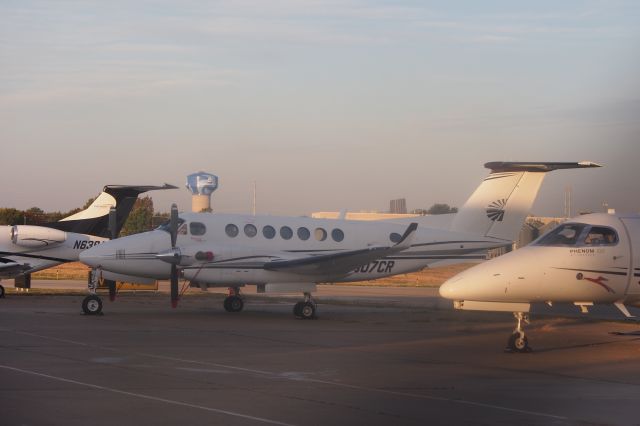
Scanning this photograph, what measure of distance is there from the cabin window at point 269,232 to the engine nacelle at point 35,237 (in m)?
11.8

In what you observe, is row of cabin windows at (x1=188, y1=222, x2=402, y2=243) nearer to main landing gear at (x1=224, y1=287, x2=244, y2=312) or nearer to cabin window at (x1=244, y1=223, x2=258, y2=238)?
cabin window at (x1=244, y1=223, x2=258, y2=238)

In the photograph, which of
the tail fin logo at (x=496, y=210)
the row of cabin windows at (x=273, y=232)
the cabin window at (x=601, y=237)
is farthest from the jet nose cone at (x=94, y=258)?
the cabin window at (x=601, y=237)

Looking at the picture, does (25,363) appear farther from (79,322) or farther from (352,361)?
(79,322)

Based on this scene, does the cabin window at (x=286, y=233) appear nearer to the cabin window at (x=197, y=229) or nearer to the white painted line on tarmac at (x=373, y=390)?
the cabin window at (x=197, y=229)

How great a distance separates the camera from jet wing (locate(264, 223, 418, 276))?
2402cm

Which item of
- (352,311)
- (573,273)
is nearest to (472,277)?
(573,273)

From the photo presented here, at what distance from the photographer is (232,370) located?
44.3ft

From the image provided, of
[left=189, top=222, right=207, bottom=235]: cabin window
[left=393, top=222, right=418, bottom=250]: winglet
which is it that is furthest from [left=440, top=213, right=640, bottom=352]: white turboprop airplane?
[left=189, top=222, right=207, bottom=235]: cabin window

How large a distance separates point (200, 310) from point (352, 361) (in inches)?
529

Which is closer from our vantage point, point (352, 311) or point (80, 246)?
point (352, 311)

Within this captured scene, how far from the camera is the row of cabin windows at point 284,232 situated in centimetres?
2567

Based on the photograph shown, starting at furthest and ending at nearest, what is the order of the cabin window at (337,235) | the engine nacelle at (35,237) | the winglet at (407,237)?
A: the engine nacelle at (35,237)
the cabin window at (337,235)
the winglet at (407,237)

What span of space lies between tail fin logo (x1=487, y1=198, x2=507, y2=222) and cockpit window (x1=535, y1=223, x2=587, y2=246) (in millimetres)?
10058

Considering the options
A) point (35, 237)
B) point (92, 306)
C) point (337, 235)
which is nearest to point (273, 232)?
point (337, 235)
